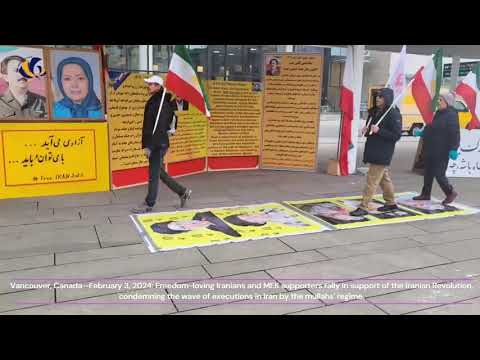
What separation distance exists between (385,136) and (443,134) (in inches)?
55.5

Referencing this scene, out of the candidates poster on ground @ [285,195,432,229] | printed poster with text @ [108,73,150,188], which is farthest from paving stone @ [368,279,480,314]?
printed poster with text @ [108,73,150,188]

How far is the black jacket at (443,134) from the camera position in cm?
645

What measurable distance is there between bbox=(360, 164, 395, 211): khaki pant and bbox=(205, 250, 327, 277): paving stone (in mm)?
1781

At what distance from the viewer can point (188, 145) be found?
8.41m

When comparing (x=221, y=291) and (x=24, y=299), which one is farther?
(x=221, y=291)

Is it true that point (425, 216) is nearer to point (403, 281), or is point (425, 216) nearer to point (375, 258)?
point (375, 258)

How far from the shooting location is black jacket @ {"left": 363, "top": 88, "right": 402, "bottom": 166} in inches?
222

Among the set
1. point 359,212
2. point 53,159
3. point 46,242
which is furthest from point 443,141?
point 53,159

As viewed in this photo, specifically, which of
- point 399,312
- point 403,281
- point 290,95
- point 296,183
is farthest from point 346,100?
point 399,312

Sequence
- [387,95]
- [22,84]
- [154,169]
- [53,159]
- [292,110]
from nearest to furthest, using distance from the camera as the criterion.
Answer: [387,95]
[154,169]
[22,84]
[53,159]
[292,110]

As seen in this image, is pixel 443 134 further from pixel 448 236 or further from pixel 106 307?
pixel 106 307

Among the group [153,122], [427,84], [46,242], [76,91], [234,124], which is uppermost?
[427,84]

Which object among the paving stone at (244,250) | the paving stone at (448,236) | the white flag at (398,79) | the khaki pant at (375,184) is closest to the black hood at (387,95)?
the white flag at (398,79)

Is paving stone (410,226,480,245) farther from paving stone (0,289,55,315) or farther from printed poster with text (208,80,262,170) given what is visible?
printed poster with text (208,80,262,170)
